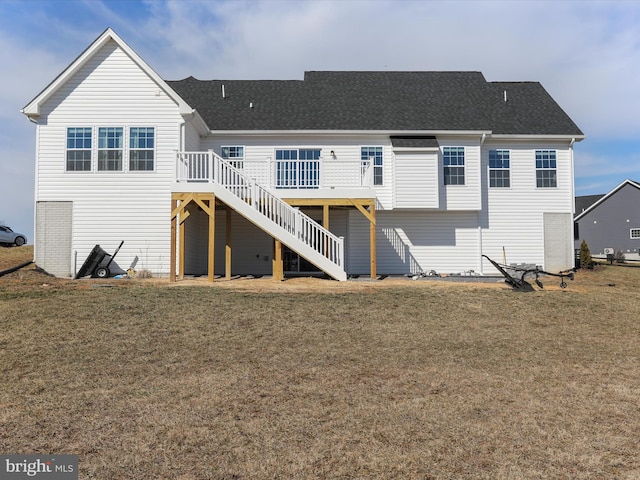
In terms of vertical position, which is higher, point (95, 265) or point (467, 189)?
point (467, 189)

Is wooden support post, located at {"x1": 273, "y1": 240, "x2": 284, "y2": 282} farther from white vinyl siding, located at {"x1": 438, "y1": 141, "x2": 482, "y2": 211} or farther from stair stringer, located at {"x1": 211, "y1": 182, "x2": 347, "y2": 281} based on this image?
white vinyl siding, located at {"x1": 438, "y1": 141, "x2": 482, "y2": 211}

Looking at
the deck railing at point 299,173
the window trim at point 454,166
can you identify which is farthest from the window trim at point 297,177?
the window trim at point 454,166

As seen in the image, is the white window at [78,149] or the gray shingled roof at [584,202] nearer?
the white window at [78,149]

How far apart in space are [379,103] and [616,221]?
90.4 feet

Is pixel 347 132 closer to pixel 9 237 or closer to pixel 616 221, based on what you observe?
pixel 9 237

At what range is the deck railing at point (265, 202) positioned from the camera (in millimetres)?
15648

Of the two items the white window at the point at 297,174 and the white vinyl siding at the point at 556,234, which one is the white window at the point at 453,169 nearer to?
the white vinyl siding at the point at 556,234

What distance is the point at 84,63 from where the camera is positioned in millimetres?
17125

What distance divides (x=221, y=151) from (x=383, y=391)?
14.6 meters

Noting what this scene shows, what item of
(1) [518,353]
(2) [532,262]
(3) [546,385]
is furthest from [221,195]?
(2) [532,262]

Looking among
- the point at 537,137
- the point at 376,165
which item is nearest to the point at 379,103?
the point at 376,165

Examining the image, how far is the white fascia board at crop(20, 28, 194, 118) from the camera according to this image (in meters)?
16.8

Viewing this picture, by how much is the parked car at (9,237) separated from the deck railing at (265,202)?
16.5m

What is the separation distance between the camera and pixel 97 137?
17.2 metres
